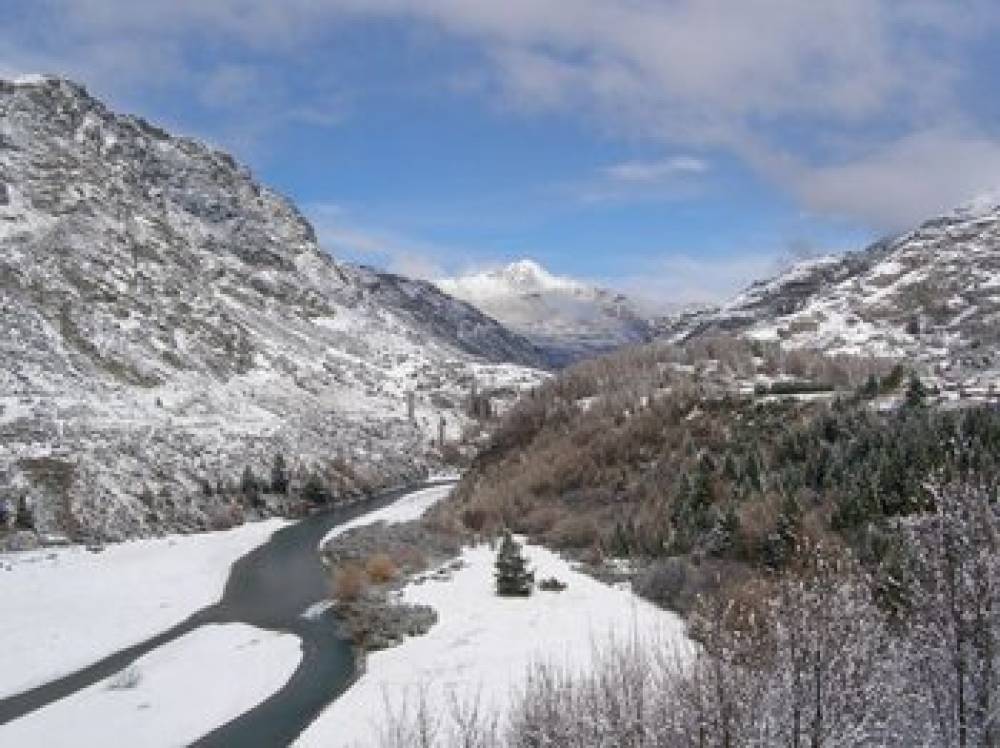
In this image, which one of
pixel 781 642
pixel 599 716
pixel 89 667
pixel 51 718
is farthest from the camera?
pixel 89 667

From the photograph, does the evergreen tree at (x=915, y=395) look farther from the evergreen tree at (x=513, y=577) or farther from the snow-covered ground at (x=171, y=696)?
the snow-covered ground at (x=171, y=696)

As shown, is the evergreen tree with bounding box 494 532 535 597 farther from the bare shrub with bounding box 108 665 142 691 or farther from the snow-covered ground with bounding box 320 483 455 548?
the snow-covered ground with bounding box 320 483 455 548

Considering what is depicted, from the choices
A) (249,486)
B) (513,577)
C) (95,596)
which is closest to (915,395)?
(513,577)

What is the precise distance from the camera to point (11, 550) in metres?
88.8

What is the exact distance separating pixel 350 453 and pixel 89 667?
97.7 meters

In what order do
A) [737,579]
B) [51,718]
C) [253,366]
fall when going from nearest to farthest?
[51,718], [737,579], [253,366]

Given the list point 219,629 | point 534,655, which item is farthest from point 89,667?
point 534,655

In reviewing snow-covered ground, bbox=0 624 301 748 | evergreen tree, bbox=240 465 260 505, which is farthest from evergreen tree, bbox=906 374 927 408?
evergreen tree, bbox=240 465 260 505

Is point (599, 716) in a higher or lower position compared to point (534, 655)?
higher

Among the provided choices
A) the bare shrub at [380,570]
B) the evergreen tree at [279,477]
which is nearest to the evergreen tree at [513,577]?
the bare shrub at [380,570]

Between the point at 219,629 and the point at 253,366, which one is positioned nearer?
the point at 219,629

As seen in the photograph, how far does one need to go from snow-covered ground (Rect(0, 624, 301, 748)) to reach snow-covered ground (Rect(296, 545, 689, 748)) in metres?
4.90

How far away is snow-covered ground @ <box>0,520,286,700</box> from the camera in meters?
59.4

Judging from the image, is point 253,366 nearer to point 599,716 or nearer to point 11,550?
point 11,550
